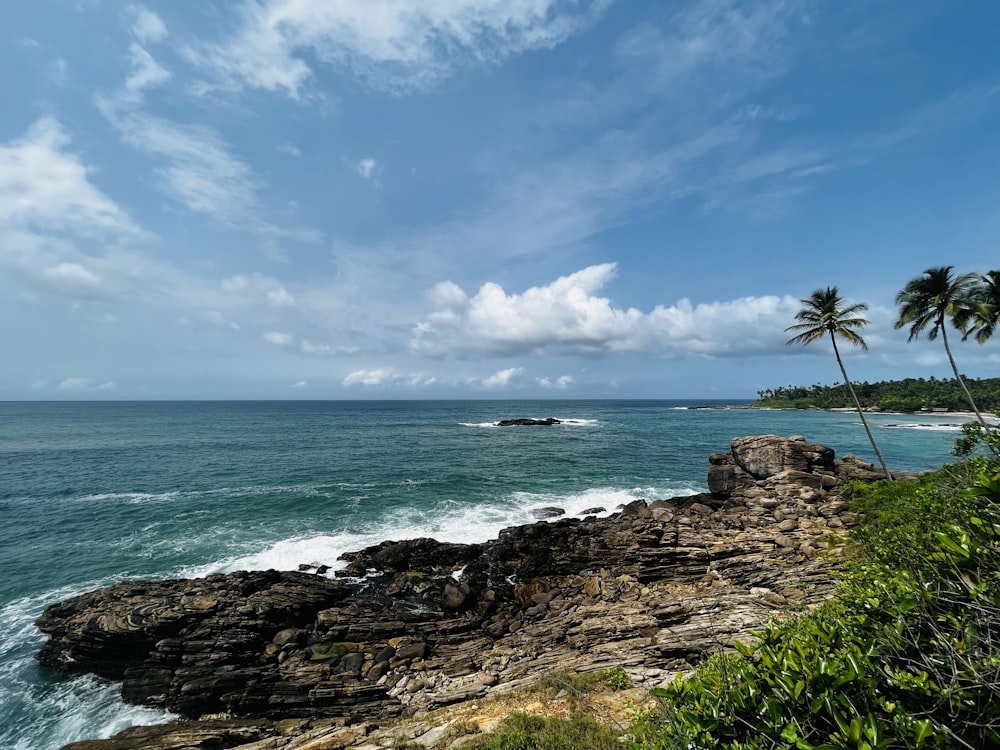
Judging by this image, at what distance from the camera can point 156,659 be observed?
1422 cm

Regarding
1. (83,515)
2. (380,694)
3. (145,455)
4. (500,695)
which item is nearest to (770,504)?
(500,695)

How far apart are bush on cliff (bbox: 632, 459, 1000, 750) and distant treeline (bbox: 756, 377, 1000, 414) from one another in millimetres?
150479

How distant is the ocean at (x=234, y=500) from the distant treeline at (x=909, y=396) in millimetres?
85929

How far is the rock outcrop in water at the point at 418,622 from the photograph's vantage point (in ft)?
38.9

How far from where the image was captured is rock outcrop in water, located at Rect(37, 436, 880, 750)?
1187cm

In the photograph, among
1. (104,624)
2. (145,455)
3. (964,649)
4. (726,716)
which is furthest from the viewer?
(145,455)

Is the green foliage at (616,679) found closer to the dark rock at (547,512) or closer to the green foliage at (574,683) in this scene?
the green foliage at (574,683)

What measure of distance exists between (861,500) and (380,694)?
2433cm

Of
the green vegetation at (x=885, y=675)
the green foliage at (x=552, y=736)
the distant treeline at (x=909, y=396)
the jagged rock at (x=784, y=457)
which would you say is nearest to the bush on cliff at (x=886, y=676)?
the green vegetation at (x=885, y=675)

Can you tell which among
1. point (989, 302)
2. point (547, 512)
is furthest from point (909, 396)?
point (547, 512)

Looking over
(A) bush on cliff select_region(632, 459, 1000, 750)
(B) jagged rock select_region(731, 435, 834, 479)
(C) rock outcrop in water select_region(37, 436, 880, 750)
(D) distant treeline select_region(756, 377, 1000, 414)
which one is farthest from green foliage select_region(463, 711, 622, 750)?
(D) distant treeline select_region(756, 377, 1000, 414)

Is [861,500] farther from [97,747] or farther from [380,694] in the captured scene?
[97,747]

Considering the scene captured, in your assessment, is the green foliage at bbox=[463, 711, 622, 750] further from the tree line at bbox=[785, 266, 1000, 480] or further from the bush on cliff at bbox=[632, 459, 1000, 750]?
the tree line at bbox=[785, 266, 1000, 480]

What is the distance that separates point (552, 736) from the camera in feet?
26.3
